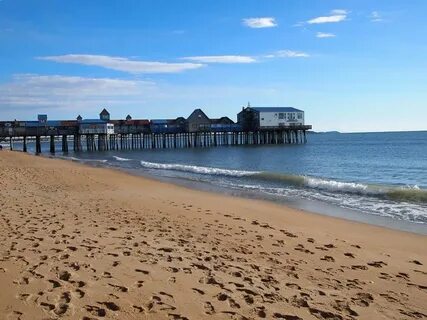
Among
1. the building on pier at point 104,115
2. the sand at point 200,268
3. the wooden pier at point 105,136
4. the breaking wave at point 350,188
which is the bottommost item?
the breaking wave at point 350,188

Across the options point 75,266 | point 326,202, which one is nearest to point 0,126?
point 326,202

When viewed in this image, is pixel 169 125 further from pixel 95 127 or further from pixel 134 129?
pixel 95 127

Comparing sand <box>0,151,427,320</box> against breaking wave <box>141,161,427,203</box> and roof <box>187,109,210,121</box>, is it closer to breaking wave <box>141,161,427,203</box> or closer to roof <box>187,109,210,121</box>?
breaking wave <box>141,161,427,203</box>

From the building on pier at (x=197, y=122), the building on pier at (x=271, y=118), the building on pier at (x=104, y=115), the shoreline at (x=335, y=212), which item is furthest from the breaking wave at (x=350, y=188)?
the building on pier at (x=104, y=115)

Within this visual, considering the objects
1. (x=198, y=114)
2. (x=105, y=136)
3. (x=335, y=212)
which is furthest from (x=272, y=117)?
(x=335, y=212)

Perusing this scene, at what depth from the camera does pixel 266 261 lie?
21.6 feet

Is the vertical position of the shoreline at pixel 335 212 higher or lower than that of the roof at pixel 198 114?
lower

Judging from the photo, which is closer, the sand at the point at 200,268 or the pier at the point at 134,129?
the sand at the point at 200,268

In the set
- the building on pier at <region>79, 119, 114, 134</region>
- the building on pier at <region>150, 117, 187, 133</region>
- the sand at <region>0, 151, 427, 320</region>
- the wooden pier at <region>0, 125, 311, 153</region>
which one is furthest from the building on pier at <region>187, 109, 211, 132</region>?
the sand at <region>0, 151, 427, 320</region>

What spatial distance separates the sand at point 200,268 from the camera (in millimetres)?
4562

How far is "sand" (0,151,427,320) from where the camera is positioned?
456 centimetres

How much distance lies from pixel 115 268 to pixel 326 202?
453 inches

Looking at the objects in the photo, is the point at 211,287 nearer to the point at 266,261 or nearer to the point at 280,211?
the point at 266,261

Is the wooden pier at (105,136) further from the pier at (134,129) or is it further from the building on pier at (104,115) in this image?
the building on pier at (104,115)
